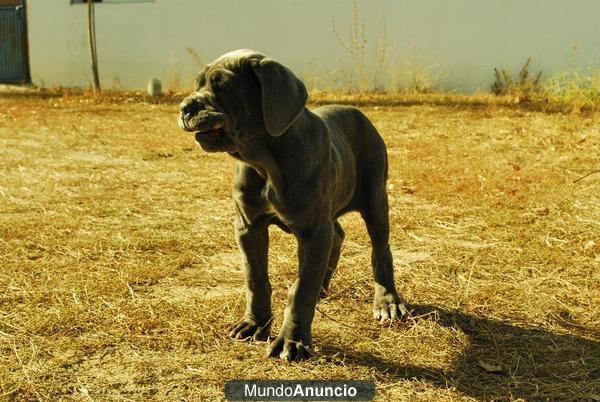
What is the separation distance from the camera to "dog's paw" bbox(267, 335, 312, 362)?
13.6 ft

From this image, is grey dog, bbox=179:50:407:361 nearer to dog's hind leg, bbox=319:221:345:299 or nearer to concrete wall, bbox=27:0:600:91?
dog's hind leg, bbox=319:221:345:299

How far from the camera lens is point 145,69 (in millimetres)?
17000

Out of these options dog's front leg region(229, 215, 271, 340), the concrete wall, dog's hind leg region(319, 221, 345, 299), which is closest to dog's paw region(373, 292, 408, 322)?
dog's hind leg region(319, 221, 345, 299)

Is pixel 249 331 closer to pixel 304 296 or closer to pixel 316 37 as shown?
pixel 304 296

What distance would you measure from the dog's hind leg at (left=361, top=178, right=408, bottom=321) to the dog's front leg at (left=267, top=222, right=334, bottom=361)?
2.66ft

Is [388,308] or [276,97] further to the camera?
[388,308]

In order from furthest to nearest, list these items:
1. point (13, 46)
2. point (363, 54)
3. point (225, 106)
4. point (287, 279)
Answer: point (13, 46) → point (363, 54) → point (287, 279) → point (225, 106)

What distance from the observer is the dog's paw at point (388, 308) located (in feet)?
16.0

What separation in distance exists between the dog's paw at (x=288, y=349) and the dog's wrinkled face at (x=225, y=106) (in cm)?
107

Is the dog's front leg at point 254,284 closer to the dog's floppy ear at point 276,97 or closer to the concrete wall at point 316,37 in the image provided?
the dog's floppy ear at point 276,97

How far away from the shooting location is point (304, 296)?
417 centimetres

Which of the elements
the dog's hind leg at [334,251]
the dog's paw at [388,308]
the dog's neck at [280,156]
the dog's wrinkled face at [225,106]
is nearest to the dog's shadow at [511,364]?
the dog's paw at [388,308]

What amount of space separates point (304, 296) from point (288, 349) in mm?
293

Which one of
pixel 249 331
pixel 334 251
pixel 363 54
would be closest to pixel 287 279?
pixel 334 251
